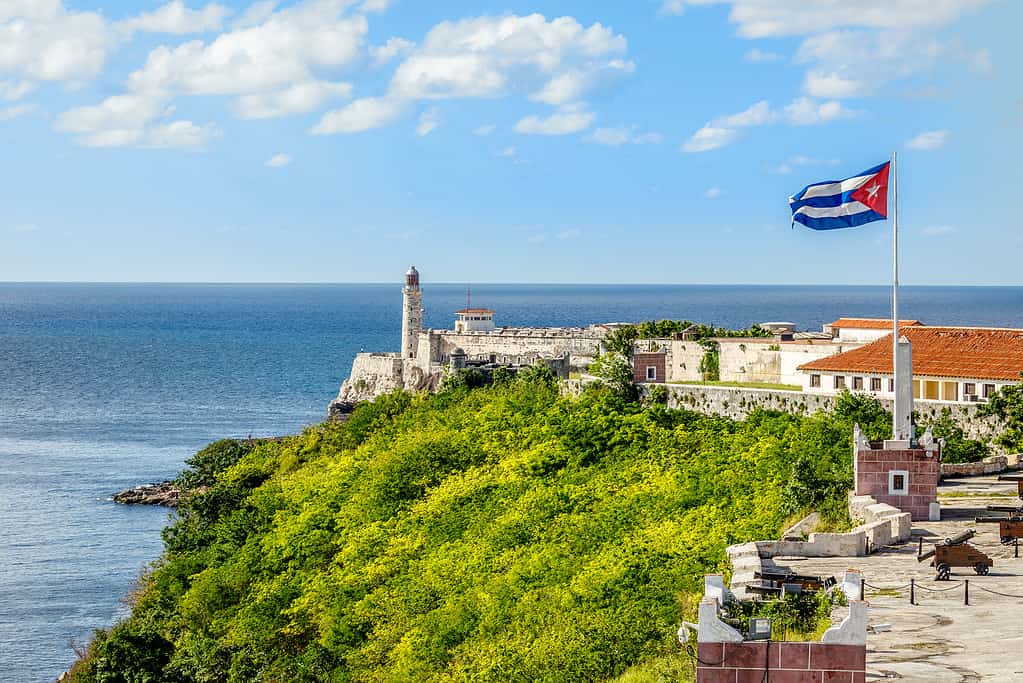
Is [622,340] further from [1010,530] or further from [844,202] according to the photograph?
[1010,530]

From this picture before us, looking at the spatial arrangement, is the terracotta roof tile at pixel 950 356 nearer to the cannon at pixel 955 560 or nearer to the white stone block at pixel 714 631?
the cannon at pixel 955 560

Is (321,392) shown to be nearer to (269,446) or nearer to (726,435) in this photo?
(269,446)

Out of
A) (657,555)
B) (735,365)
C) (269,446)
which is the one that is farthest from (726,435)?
(269,446)

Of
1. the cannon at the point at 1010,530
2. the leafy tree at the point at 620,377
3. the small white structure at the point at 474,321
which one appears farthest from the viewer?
the small white structure at the point at 474,321

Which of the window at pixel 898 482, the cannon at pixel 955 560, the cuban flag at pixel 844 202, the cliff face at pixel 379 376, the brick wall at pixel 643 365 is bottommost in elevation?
the cliff face at pixel 379 376

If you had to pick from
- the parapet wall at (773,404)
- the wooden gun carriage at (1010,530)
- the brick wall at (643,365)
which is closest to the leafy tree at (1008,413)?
the parapet wall at (773,404)
